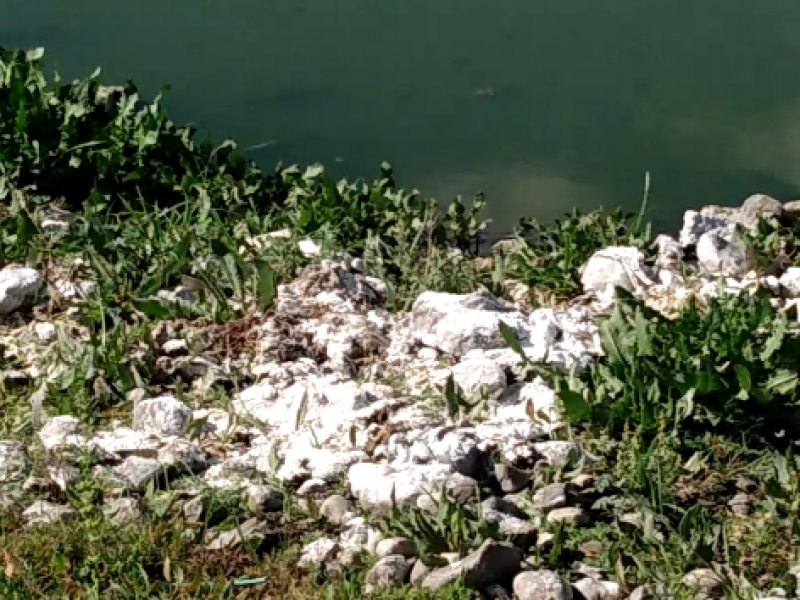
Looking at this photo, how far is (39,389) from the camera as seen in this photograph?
13.0ft

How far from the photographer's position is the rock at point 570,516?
341 centimetres

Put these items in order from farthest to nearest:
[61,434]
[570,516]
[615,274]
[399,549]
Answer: [615,274] < [61,434] < [570,516] < [399,549]

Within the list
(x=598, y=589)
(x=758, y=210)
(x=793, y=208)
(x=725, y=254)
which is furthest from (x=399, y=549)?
(x=793, y=208)

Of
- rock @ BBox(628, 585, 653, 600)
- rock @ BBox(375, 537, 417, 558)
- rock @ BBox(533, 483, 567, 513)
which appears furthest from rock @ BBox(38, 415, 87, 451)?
rock @ BBox(628, 585, 653, 600)

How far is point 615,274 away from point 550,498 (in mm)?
1199

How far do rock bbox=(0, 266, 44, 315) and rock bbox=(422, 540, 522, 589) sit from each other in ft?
5.84

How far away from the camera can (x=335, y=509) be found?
11.4ft

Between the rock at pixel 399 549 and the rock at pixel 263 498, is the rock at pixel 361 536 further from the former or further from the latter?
the rock at pixel 263 498

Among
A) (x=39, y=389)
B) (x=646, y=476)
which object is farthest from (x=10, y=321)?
(x=646, y=476)

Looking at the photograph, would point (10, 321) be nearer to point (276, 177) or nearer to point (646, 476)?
point (276, 177)

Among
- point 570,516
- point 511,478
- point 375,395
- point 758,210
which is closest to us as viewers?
point 570,516

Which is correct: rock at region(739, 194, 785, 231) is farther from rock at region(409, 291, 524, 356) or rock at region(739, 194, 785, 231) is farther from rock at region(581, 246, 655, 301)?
rock at region(409, 291, 524, 356)

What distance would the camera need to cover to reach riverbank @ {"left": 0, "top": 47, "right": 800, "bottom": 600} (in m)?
3.30

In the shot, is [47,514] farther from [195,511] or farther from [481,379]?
[481,379]
